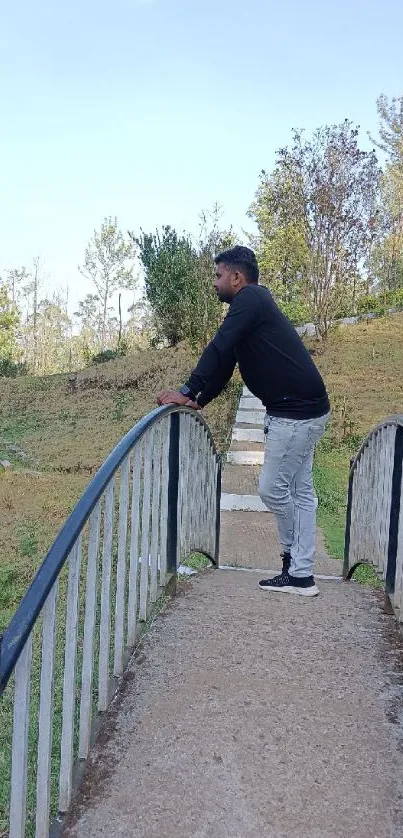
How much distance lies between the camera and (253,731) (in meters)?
2.35

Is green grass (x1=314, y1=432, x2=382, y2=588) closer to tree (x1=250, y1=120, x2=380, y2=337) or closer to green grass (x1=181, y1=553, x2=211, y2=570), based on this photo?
green grass (x1=181, y1=553, x2=211, y2=570)

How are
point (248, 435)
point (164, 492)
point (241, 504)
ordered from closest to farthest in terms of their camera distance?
point (164, 492) < point (241, 504) < point (248, 435)

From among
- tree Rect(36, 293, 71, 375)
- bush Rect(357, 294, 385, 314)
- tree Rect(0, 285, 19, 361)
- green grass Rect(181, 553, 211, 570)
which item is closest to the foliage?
bush Rect(357, 294, 385, 314)

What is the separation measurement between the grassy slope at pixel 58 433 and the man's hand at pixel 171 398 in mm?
2696

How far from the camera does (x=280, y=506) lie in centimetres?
378

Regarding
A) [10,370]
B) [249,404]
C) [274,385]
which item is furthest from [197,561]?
[10,370]

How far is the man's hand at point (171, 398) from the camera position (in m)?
3.28

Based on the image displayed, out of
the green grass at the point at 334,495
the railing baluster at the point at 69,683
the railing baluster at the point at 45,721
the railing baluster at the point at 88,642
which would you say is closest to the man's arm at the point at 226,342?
the railing baluster at the point at 88,642

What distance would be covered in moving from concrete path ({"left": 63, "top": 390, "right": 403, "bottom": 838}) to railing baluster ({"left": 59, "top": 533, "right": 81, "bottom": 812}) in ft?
0.24

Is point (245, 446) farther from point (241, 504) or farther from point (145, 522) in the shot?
point (145, 522)

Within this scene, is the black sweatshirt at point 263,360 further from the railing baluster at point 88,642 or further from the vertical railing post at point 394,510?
the railing baluster at point 88,642

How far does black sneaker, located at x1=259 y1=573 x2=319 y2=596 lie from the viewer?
3.84 meters

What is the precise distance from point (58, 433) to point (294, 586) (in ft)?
38.0

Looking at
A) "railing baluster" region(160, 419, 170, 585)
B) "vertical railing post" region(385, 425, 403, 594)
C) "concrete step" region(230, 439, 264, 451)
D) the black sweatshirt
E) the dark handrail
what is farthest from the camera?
"concrete step" region(230, 439, 264, 451)
